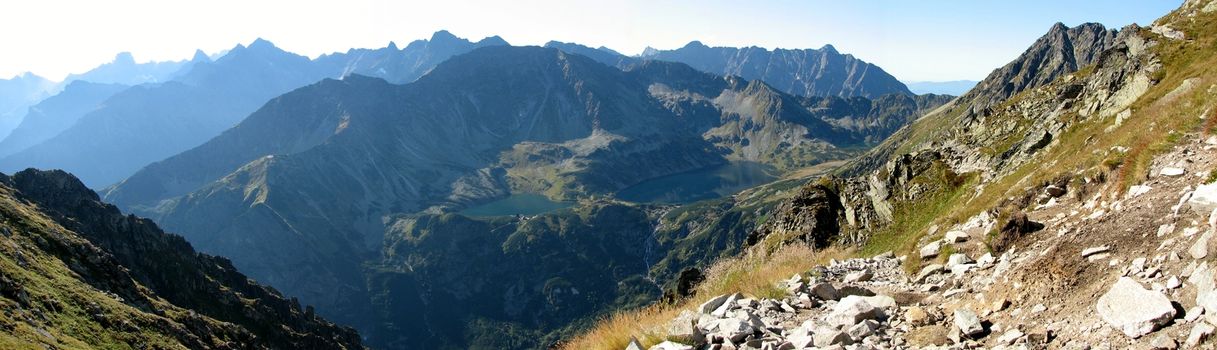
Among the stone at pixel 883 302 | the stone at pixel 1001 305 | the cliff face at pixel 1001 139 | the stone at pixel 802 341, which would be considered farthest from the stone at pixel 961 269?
the cliff face at pixel 1001 139

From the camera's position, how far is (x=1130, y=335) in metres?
7.13

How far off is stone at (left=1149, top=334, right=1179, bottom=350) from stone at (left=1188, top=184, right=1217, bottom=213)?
381 centimetres

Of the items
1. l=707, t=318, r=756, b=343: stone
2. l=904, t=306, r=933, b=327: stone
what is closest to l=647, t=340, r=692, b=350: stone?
l=707, t=318, r=756, b=343: stone

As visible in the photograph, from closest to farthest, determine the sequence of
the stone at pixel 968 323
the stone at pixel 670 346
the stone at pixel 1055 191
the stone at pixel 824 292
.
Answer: the stone at pixel 968 323 → the stone at pixel 670 346 → the stone at pixel 824 292 → the stone at pixel 1055 191

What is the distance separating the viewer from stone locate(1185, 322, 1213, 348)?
6453 millimetres

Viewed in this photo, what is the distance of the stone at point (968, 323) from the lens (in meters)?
9.07

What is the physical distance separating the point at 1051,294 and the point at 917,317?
1921mm

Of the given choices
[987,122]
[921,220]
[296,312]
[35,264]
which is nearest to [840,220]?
[987,122]

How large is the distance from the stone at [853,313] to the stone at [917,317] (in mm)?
511

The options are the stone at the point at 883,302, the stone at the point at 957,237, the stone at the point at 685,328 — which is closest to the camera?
the stone at the point at 685,328

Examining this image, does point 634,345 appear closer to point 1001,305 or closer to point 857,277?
point 1001,305

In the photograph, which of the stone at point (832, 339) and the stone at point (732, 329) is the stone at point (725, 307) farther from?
the stone at point (832, 339)

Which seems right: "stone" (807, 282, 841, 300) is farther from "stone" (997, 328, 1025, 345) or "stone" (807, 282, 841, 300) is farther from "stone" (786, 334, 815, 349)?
"stone" (997, 328, 1025, 345)

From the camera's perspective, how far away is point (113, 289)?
8250 cm
